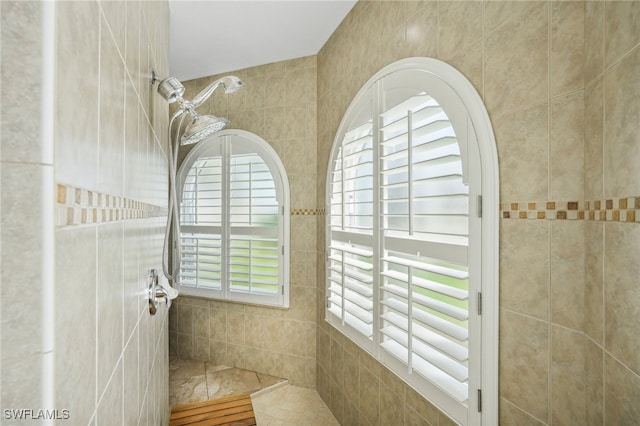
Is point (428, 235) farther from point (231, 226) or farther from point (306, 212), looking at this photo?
point (231, 226)

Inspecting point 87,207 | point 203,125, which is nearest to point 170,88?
point 203,125

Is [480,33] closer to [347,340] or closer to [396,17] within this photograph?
[396,17]

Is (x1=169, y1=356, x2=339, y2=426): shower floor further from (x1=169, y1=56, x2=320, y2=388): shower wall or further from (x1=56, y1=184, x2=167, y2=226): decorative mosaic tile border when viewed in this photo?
(x1=56, y1=184, x2=167, y2=226): decorative mosaic tile border

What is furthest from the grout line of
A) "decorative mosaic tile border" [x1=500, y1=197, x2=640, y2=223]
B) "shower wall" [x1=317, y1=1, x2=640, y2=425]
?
"decorative mosaic tile border" [x1=500, y1=197, x2=640, y2=223]

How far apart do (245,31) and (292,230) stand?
152cm

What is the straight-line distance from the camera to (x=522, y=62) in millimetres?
1045

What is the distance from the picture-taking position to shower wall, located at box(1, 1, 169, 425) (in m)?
0.37

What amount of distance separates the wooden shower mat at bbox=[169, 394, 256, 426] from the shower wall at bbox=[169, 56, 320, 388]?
0.46 meters

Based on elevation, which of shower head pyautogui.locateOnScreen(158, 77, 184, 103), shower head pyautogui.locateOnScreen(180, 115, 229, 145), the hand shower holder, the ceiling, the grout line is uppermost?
the ceiling

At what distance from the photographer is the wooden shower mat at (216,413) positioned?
2152 millimetres

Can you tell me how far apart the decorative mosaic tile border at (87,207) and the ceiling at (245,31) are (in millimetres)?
1714

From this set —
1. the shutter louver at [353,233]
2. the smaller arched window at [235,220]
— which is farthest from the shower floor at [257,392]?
the shutter louver at [353,233]

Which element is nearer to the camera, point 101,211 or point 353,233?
point 101,211

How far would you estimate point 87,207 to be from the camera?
1.74 feet
